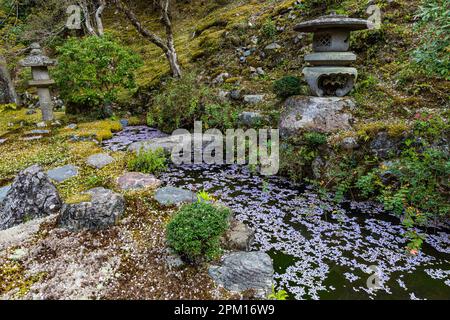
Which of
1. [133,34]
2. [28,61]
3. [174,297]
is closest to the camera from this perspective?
[174,297]

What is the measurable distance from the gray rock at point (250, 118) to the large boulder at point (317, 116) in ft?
2.51

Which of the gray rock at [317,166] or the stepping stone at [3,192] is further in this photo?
the gray rock at [317,166]

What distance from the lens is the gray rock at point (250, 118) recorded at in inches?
345

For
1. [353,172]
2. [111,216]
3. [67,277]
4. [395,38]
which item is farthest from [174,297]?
[395,38]

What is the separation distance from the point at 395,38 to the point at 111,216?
1008cm

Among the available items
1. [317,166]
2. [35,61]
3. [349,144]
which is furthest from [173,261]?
[35,61]

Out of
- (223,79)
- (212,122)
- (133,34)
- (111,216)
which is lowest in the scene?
(111,216)

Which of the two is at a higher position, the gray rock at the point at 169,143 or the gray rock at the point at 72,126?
the gray rock at the point at 72,126

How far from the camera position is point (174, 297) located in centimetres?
362

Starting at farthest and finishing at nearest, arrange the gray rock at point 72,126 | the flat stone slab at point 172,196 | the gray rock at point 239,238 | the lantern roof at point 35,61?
the gray rock at point 72,126 < the lantern roof at point 35,61 < the flat stone slab at point 172,196 < the gray rock at point 239,238

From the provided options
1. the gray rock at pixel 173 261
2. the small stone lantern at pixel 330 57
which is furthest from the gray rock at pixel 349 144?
the gray rock at pixel 173 261

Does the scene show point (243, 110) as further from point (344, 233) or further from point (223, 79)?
point (344, 233)

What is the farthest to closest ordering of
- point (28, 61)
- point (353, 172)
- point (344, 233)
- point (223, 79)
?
point (223, 79) < point (28, 61) < point (353, 172) < point (344, 233)

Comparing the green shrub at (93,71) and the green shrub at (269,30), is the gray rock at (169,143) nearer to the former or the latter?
the green shrub at (93,71)
